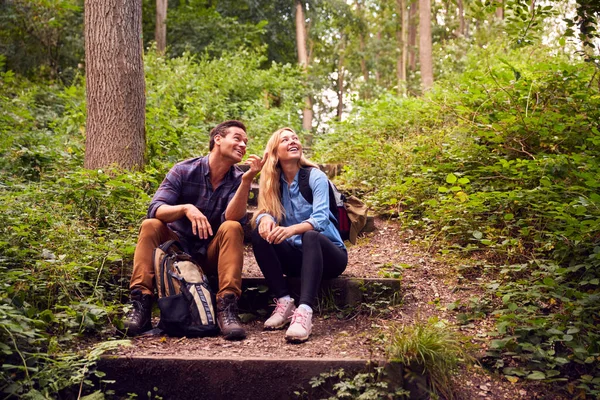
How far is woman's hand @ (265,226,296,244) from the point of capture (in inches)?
147

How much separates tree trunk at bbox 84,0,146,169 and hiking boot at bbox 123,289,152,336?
2319 mm

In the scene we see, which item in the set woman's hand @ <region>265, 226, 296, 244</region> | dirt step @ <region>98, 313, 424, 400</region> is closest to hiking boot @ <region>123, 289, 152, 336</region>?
dirt step @ <region>98, 313, 424, 400</region>

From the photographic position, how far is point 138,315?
142 inches

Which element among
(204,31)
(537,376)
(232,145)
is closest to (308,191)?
(232,145)

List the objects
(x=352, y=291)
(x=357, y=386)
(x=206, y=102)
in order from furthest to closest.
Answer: (x=206, y=102) → (x=352, y=291) → (x=357, y=386)

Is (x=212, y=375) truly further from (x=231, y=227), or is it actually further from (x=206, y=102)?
(x=206, y=102)

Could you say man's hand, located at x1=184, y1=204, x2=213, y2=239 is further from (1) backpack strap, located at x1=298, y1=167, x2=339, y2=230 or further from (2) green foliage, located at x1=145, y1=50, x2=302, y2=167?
(2) green foliage, located at x1=145, y1=50, x2=302, y2=167

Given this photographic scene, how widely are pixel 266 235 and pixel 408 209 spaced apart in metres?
2.55

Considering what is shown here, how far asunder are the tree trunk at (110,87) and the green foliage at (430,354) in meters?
3.69

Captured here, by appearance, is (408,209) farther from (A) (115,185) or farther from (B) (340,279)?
(A) (115,185)

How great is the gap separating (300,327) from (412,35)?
23249 millimetres

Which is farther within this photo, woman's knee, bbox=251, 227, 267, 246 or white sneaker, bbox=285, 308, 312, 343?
woman's knee, bbox=251, 227, 267, 246

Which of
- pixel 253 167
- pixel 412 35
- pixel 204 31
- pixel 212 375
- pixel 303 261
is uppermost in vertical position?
pixel 412 35

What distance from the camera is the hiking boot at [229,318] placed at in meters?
3.54
